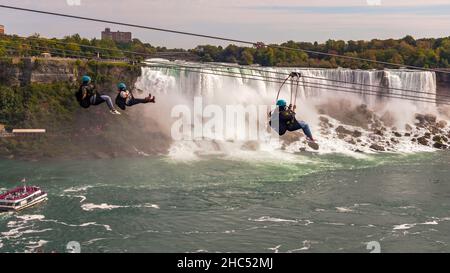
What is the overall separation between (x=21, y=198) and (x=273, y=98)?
37512mm

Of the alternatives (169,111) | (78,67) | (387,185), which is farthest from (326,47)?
(387,185)

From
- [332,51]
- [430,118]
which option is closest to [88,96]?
[430,118]

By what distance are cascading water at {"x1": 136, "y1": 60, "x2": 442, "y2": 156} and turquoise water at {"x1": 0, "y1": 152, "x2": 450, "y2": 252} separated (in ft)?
28.1

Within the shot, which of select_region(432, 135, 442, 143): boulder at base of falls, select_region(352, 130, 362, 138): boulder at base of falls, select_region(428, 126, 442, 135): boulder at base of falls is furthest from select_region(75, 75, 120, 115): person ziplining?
select_region(428, 126, 442, 135): boulder at base of falls

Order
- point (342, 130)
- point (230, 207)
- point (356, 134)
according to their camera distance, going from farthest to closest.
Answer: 1. point (342, 130)
2. point (356, 134)
3. point (230, 207)

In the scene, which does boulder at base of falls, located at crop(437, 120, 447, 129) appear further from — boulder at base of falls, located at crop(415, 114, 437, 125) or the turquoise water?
the turquoise water

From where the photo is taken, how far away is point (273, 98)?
64.1 m

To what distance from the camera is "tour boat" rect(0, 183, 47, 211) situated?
32.1 metres

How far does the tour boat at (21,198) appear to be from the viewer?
1262 inches

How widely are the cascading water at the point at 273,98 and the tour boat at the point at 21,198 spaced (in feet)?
65.6

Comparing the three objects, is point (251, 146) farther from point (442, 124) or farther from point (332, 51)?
point (332, 51)
